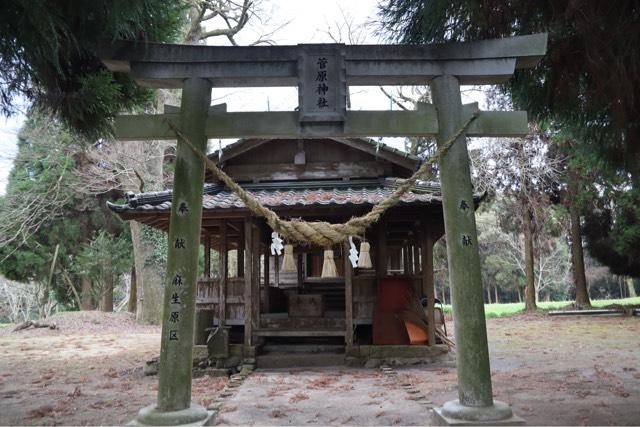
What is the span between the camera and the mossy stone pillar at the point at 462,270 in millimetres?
4820

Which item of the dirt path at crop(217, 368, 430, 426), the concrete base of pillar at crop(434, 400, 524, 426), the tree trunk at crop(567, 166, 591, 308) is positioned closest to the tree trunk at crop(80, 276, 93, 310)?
the dirt path at crop(217, 368, 430, 426)

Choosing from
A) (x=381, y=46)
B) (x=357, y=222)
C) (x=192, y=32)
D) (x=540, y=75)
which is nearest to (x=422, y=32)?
(x=381, y=46)

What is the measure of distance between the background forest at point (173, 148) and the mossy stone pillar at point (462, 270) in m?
1.13

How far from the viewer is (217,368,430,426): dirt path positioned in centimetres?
588

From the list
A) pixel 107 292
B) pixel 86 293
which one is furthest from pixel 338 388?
pixel 86 293

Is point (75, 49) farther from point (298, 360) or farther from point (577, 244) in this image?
point (577, 244)

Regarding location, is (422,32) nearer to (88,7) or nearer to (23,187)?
(88,7)

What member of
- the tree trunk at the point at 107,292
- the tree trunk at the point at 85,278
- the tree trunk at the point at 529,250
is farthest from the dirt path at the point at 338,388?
the tree trunk at the point at 85,278

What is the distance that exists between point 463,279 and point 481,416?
1.33 metres

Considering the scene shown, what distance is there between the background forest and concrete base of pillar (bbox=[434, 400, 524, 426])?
3528 mm

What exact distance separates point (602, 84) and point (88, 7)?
5409 mm

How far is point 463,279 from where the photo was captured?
504cm

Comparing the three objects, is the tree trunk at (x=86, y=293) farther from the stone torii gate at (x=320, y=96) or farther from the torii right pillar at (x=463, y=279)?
the torii right pillar at (x=463, y=279)

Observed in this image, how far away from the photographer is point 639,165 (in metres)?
6.34
